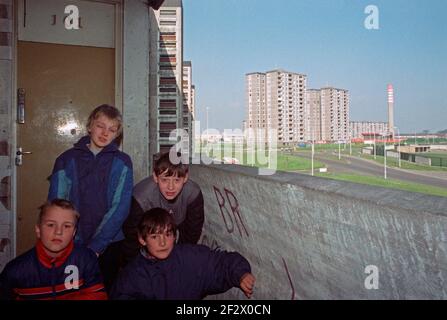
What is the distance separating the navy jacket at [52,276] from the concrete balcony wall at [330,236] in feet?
4.04

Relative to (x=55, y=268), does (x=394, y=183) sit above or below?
below

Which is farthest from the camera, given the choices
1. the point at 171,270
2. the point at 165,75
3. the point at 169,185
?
the point at 165,75

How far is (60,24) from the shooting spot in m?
4.70

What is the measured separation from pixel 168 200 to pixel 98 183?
637 mm

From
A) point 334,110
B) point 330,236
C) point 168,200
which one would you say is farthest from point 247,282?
point 334,110

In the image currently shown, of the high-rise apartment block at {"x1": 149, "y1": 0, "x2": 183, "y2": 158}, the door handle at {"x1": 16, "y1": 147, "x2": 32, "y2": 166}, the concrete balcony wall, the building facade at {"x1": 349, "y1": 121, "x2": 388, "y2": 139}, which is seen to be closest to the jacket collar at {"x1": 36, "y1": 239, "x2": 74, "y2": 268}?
the concrete balcony wall

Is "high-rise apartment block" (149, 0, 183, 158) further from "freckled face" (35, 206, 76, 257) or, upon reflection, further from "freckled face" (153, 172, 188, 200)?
"freckled face" (35, 206, 76, 257)

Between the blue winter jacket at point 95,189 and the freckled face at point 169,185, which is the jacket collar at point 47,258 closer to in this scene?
the blue winter jacket at point 95,189

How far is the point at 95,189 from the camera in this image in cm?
307

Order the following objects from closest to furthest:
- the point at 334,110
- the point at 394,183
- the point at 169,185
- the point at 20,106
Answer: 1. the point at 169,185
2. the point at 20,106
3. the point at 394,183
4. the point at 334,110

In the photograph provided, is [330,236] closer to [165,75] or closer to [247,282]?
[247,282]

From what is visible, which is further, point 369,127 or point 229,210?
point 369,127

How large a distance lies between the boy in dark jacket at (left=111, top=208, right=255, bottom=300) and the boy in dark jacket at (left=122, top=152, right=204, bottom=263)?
379 millimetres

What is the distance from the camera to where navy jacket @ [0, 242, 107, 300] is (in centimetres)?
247
